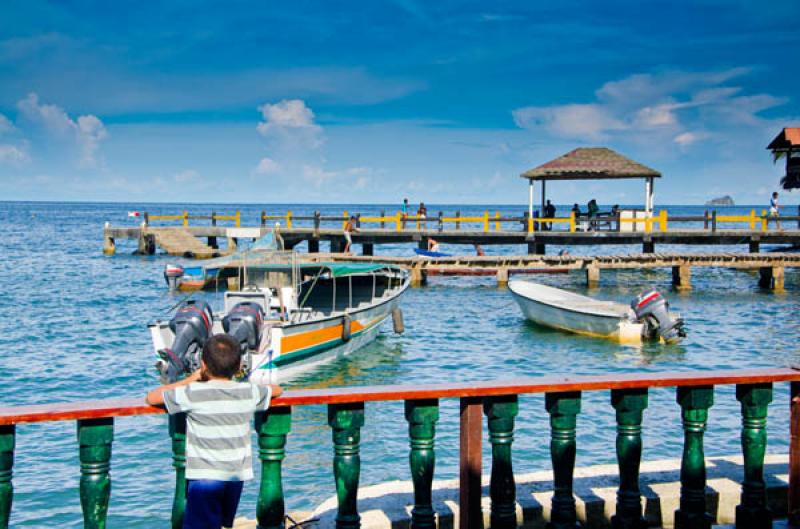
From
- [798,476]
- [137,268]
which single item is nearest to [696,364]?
[798,476]

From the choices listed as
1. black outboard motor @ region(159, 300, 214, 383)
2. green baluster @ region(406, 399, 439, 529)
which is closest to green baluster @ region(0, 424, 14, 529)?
green baluster @ region(406, 399, 439, 529)

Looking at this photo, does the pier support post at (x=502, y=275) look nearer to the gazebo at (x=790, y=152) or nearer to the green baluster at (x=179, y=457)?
the gazebo at (x=790, y=152)

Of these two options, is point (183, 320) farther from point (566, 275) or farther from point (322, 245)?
point (322, 245)

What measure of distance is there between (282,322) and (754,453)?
12.3 metres

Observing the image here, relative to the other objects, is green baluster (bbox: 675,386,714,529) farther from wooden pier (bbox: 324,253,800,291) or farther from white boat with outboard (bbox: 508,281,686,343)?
wooden pier (bbox: 324,253,800,291)

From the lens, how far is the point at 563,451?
3965 millimetres

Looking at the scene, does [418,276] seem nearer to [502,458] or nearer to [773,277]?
[773,277]

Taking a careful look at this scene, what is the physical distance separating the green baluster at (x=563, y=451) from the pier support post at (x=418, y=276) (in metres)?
28.4

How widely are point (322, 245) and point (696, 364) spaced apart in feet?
191

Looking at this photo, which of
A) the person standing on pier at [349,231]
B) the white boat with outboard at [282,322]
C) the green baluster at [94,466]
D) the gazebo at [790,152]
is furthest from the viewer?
the person standing on pier at [349,231]

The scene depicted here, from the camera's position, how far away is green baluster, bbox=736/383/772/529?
13.5 feet

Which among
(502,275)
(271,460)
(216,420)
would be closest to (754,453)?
(271,460)

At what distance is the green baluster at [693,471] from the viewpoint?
13.3 feet

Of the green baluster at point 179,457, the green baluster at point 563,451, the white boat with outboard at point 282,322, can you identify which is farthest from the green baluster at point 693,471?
the white boat with outboard at point 282,322
